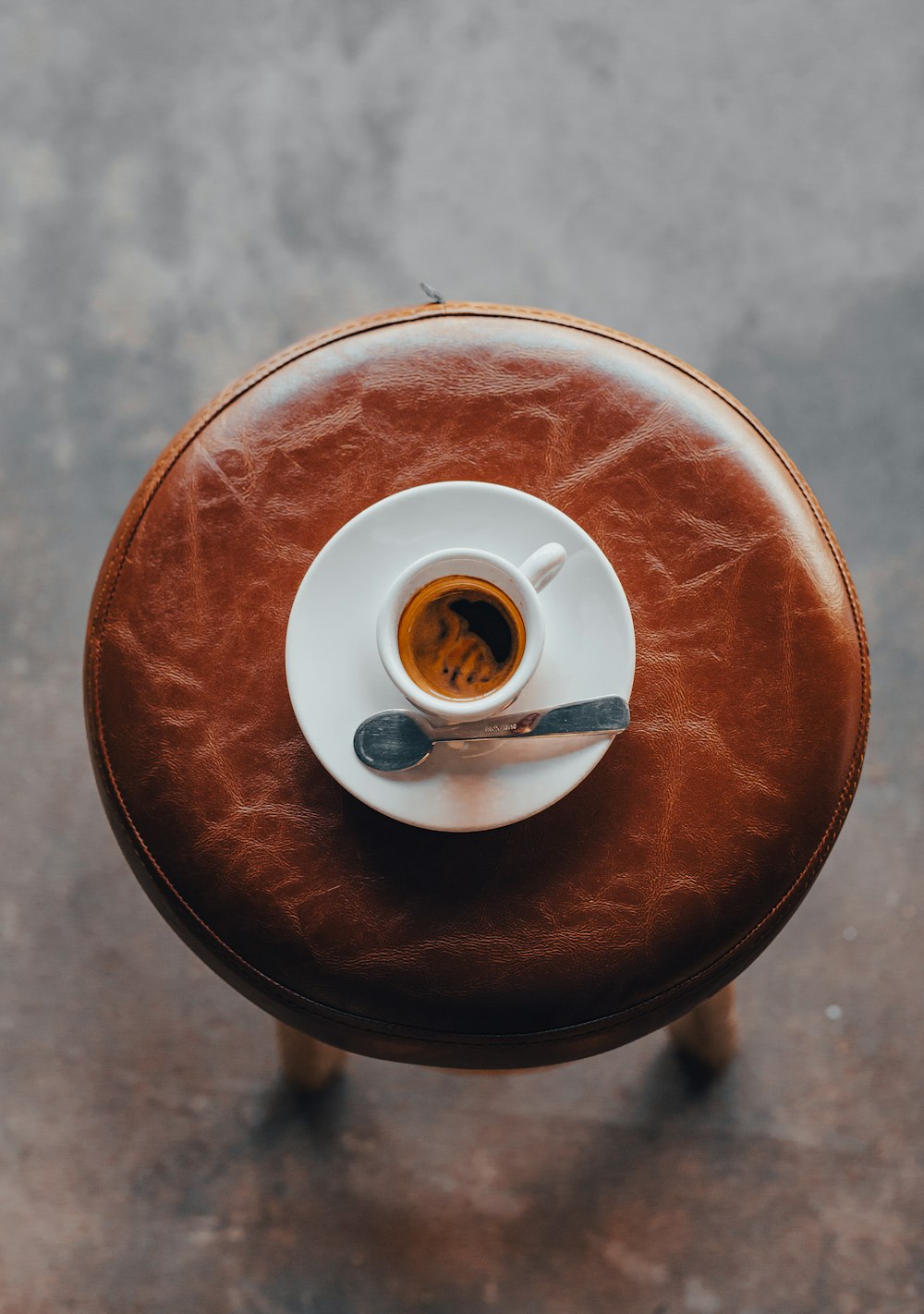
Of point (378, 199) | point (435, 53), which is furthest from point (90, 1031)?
point (435, 53)

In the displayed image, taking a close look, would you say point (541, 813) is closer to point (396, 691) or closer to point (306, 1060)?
point (396, 691)

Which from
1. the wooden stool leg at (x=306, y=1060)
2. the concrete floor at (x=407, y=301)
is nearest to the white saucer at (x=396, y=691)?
the wooden stool leg at (x=306, y=1060)

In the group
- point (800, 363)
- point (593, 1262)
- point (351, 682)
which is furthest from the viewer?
point (800, 363)

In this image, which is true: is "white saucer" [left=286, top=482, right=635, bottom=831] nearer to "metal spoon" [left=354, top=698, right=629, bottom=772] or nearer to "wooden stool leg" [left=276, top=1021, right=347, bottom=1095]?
"metal spoon" [left=354, top=698, right=629, bottom=772]

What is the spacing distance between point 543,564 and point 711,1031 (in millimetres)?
893

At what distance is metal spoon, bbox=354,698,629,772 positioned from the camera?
0.94 m

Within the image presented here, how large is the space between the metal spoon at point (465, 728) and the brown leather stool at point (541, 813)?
0.10m

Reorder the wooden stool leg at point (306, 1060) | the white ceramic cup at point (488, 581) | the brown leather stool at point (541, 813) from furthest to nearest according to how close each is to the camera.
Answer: the wooden stool leg at point (306, 1060) → the brown leather stool at point (541, 813) → the white ceramic cup at point (488, 581)

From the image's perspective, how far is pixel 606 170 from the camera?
5.99 ft

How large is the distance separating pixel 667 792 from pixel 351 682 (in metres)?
0.31

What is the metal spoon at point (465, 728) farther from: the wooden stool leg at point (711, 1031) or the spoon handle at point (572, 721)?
the wooden stool leg at point (711, 1031)

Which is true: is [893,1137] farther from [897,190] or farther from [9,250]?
[9,250]

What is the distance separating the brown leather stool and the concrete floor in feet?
2.05

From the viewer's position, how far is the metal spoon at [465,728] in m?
0.94
